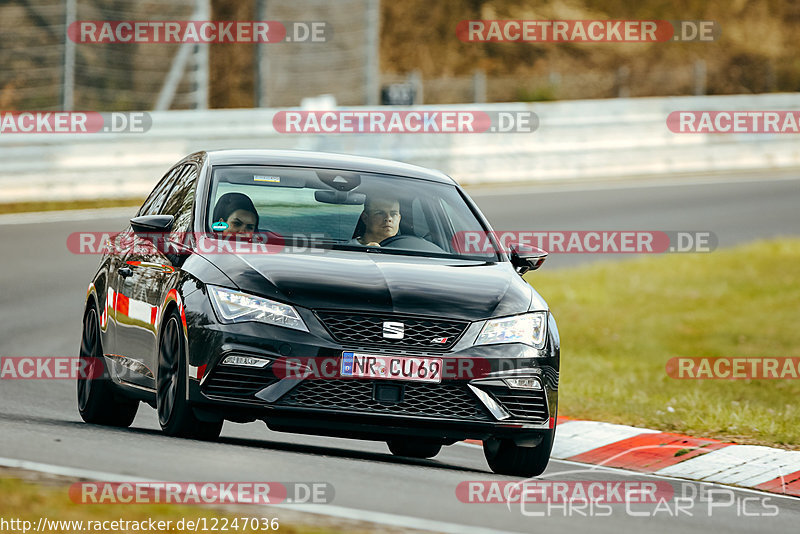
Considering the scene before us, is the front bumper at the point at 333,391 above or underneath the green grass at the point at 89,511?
above

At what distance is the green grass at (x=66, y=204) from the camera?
2253cm

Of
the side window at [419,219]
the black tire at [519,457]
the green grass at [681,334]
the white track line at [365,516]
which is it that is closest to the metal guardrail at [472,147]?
the green grass at [681,334]

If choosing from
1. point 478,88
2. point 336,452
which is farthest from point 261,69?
point 336,452

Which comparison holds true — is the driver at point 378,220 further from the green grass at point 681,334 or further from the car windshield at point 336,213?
the green grass at point 681,334

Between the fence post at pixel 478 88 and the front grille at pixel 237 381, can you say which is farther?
the fence post at pixel 478 88

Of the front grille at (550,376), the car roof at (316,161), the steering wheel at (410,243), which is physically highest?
the car roof at (316,161)

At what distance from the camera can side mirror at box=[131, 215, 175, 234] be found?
325 inches

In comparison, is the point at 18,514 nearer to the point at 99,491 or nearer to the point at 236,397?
the point at 99,491

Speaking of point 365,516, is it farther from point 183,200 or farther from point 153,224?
point 183,200

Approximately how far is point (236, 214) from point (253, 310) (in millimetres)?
1087

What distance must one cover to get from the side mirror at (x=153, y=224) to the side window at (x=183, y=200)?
0.11 m

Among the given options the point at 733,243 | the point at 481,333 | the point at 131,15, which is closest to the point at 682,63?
the point at 131,15

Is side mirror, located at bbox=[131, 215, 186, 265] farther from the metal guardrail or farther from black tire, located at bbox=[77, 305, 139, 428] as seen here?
the metal guardrail

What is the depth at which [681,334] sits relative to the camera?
54.6ft
